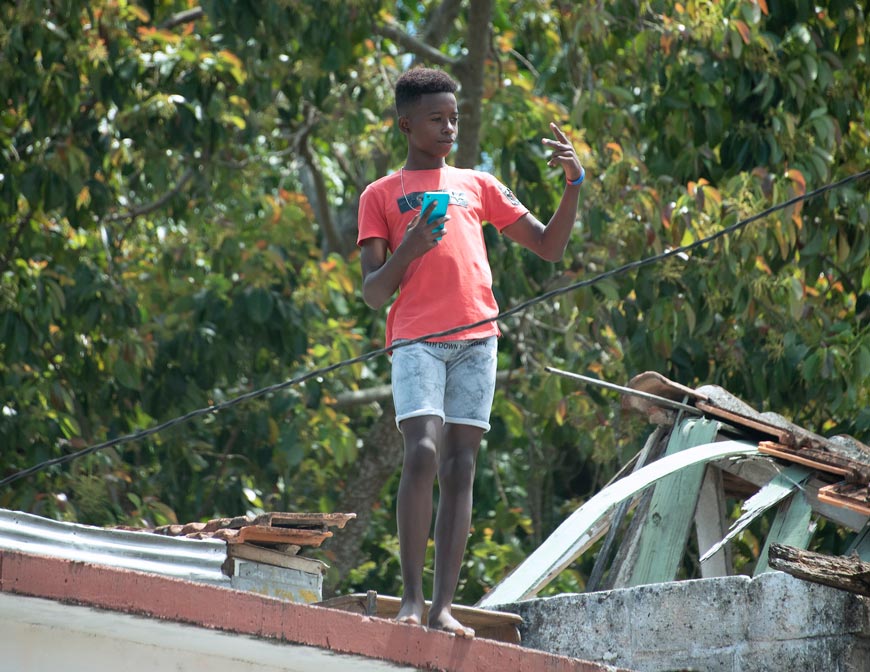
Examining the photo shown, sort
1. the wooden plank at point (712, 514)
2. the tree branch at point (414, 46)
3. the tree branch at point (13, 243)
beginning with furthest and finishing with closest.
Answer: the tree branch at point (414, 46)
the tree branch at point (13, 243)
the wooden plank at point (712, 514)

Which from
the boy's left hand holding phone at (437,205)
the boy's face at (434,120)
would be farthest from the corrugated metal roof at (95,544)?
the boy's face at (434,120)

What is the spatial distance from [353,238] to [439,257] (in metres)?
7.87

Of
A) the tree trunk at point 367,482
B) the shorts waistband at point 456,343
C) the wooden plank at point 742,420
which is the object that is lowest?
the tree trunk at point 367,482

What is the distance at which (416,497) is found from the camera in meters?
3.83

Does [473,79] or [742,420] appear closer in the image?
[742,420]

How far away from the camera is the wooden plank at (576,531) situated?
17.7 feet

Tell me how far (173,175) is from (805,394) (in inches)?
183

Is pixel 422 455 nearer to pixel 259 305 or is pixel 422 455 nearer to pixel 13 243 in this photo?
pixel 259 305

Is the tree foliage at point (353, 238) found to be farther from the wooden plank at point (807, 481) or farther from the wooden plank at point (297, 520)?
the wooden plank at point (297, 520)

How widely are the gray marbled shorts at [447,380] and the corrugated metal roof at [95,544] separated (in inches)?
32.5

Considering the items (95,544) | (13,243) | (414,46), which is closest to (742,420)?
(95,544)

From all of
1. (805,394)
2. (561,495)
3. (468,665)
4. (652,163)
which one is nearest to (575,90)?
(652,163)

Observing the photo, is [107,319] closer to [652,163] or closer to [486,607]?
[652,163]

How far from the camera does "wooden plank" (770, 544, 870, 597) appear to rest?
4148 millimetres
